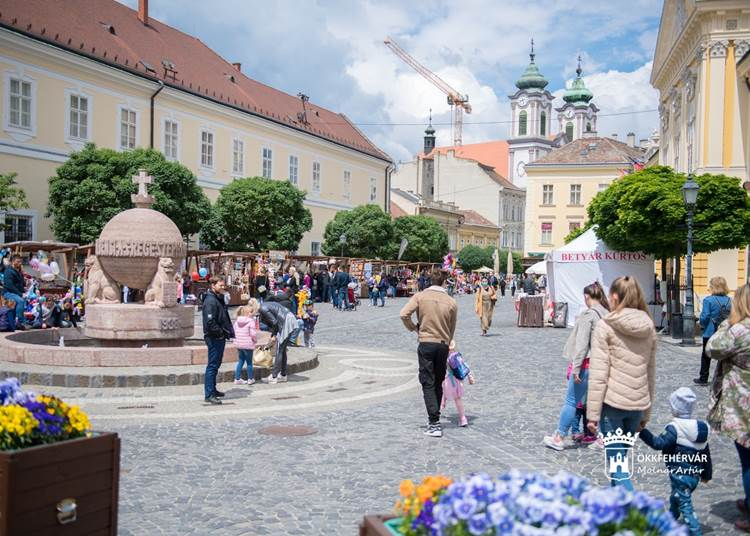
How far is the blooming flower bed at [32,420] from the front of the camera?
12.1ft

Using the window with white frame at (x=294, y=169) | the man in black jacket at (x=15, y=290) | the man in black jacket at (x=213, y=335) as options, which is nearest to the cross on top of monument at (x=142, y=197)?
the man in black jacket at (x=15, y=290)

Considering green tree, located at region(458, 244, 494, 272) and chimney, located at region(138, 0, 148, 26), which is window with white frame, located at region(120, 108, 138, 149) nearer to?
chimney, located at region(138, 0, 148, 26)

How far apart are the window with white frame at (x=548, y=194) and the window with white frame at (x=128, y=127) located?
4020 centimetres

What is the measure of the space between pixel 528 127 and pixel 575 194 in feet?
160

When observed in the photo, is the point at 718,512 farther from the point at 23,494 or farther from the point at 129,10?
the point at 129,10

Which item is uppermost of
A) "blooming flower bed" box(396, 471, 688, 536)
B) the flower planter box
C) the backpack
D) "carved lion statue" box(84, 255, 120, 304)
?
"carved lion statue" box(84, 255, 120, 304)

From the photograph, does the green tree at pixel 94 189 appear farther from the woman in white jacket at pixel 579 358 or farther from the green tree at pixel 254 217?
the woman in white jacket at pixel 579 358

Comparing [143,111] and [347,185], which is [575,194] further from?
[143,111]

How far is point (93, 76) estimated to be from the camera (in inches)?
1323

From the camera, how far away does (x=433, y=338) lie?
8.21m

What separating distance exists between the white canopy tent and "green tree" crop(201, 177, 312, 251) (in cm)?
1786

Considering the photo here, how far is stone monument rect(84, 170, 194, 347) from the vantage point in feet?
42.4

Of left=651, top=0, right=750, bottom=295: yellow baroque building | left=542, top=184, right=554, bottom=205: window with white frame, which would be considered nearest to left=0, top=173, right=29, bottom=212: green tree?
left=651, top=0, right=750, bottom=295: yellow baroque building

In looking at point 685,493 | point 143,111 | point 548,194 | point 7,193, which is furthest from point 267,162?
point 685,493
